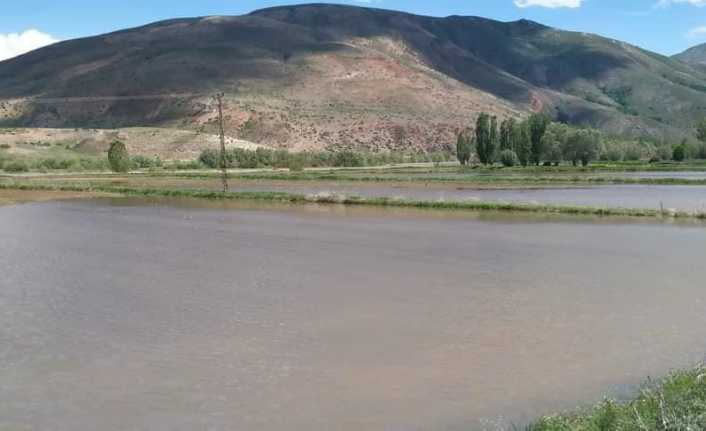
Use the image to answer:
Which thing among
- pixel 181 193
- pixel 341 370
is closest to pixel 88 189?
pixel 181 193

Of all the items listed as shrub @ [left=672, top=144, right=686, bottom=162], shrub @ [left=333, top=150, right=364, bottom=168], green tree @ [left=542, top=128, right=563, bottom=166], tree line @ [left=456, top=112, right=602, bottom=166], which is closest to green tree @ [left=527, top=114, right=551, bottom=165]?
tree line @ [left=456, top=112, right=602, bottom=166]

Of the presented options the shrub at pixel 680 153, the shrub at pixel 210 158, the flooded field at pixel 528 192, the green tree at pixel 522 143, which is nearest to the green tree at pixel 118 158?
the shrub at pixel 210 158

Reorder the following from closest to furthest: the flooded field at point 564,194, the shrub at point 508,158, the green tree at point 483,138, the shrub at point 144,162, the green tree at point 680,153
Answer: the flooded field at point 564,194
the green tree at point 483,138
the shrub at point 508,158
the green tree at point 680,153
the shrub at point 144,162

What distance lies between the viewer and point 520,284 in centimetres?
1931

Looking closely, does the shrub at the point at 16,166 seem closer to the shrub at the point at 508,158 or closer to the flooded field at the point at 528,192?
the flooded field at the point at 528,192

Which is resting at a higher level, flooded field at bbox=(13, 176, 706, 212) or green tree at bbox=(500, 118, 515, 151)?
green tree at bbox=(500, 118, 515, 151)

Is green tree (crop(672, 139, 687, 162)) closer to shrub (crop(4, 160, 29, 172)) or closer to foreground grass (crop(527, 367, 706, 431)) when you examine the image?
shrub (crop(4, 160, 29, 172))

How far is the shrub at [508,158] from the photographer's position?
90.3 metres

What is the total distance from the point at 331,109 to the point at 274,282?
5053 inches

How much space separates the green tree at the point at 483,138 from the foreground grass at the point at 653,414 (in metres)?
82.1

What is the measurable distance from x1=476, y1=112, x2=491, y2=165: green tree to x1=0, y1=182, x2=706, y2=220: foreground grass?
46380 mm

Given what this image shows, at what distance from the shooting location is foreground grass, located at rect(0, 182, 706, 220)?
3612 centimetres

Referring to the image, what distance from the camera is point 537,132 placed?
8769 cm

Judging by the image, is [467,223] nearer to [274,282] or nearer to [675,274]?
[675,274]
